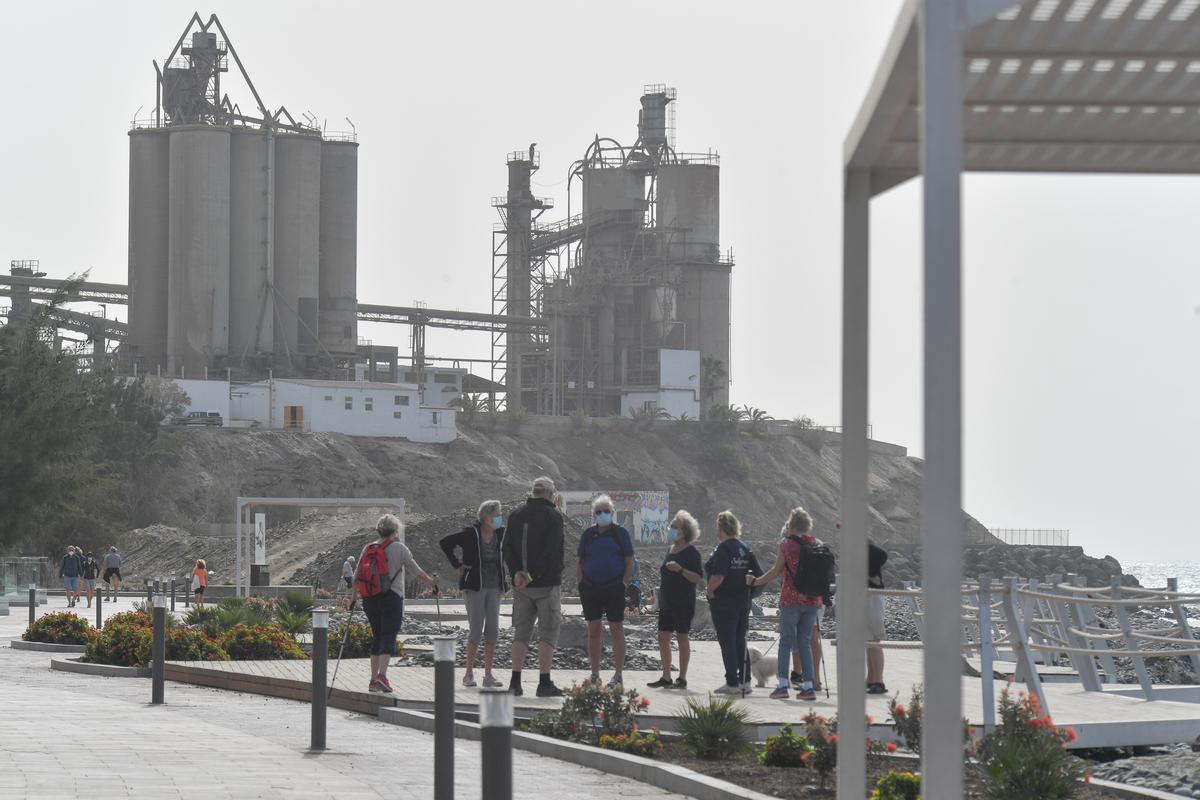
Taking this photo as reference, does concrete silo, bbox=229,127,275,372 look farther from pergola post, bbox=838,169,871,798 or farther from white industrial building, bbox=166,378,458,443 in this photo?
pergola post, bbox=838,169,871,798

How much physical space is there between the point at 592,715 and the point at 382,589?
353cm

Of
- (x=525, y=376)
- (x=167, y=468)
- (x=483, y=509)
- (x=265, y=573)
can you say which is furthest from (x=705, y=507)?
(x=483, y=509)

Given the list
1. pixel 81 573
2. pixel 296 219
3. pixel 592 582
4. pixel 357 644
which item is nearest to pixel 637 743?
pixel 592 582

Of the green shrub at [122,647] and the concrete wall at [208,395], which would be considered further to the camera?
the concrete wall at [208,395]

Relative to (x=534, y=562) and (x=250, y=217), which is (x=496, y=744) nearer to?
(x=534, y=562)

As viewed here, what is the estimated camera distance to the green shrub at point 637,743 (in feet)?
35.1

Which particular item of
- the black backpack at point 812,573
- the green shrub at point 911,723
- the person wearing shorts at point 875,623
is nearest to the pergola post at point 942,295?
the green shrub at point 911,723

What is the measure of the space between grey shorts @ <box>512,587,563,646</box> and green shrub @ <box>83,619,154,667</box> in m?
6.27

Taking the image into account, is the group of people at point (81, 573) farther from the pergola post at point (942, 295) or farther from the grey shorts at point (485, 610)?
the pergola post at point (942, 295)

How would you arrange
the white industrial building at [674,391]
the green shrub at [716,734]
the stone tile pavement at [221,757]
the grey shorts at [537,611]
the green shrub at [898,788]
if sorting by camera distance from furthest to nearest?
the white industrial building at [674,391] → the grey shorts at [537,611] → the green shrub at [716,734] → the stone tile pavement at [221,757] → the green shrub at [898,788]

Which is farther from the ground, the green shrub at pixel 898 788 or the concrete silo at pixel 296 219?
the concrete silo at pixel 296 219

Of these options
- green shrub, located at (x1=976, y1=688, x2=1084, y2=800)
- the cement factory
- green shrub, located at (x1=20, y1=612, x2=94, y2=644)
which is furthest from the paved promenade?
the cement factory

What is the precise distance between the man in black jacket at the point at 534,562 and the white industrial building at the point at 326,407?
79511 millimetres

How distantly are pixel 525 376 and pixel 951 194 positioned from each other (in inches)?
4097
